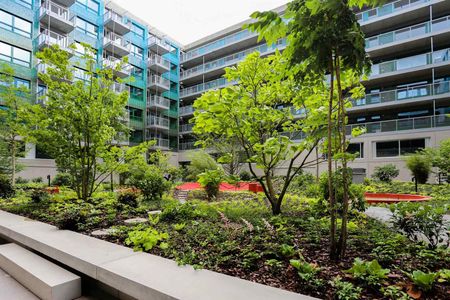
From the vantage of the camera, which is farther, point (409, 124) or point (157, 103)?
point (157, 103)

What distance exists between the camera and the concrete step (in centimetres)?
272

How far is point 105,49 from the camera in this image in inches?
1043

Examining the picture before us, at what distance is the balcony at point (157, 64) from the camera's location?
31.0 m

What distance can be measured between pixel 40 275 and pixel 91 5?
30129 millimetres

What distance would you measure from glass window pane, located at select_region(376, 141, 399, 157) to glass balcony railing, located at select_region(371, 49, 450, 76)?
230 inches

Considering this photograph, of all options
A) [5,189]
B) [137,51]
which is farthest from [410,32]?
[137,51]

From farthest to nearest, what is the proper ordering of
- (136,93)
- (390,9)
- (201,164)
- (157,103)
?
(157,103), (136,93), (390,9), (201,164)

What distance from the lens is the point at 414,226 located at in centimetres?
316

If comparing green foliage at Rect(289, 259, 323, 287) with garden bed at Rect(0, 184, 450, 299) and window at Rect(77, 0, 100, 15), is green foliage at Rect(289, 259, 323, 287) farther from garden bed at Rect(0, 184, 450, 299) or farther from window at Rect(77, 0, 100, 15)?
window at Rect(77, 0, 100, 15)

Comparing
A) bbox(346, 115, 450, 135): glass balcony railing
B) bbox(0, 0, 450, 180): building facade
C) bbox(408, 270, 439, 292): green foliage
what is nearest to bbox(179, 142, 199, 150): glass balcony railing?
bbox(0, 0, 450, 180): building facade

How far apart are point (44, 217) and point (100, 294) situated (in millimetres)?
3662

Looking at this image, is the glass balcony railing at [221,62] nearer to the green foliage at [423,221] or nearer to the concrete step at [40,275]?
the green foliage at [423,221]

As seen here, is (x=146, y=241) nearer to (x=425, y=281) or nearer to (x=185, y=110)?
(x=425, y=281)

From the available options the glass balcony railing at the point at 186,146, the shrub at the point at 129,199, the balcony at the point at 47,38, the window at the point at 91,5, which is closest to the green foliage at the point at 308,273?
the shrub at the point at 129,199
